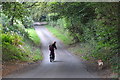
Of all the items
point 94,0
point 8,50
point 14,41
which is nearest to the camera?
point 94,0

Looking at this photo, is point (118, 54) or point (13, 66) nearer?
point (118, 54)

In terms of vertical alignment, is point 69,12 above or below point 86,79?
above

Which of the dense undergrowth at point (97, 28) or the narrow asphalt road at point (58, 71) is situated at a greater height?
the dense undergrowth at point (97, 28)

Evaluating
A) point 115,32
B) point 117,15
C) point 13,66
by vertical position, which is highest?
point 117,15

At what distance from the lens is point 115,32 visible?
12531 millimetres

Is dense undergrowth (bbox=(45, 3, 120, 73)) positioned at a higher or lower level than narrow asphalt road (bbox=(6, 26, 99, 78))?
higher

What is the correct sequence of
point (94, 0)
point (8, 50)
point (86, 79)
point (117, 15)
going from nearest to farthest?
point (86, 79)
point (117, 15)
point (94, 0)
point (8, 50)

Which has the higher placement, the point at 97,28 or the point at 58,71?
the point at 97,28

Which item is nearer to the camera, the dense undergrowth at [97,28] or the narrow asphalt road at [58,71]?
the narrow asphalt road at [58,71]

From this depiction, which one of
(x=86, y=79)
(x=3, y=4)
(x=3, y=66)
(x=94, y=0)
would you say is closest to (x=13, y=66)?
(x=3, y=66)

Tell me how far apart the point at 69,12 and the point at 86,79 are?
12744 millimetres

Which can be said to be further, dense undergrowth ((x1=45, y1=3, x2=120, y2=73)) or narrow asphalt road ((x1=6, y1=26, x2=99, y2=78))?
dense undergrowth ((x1=45, y1=3, x2=120, y2=73))

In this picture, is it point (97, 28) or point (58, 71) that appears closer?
point (58, 71)

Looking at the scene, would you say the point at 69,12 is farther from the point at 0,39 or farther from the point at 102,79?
the point at 102,79
